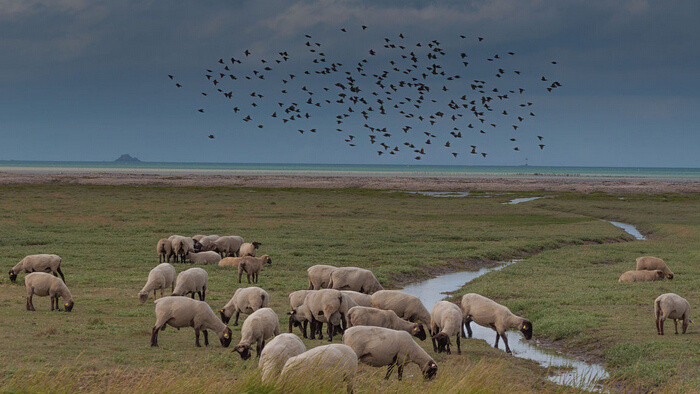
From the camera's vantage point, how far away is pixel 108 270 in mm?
27562

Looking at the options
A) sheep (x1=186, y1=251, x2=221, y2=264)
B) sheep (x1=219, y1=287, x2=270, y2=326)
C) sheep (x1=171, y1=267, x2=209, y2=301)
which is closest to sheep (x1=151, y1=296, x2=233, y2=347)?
sheep (x1=219, y1=287, x2=270, y2=326)

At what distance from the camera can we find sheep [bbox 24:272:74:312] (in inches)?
717

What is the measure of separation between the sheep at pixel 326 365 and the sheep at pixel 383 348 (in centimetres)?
219

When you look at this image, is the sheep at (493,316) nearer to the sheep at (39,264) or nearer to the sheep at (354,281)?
the sheep at (354,281)

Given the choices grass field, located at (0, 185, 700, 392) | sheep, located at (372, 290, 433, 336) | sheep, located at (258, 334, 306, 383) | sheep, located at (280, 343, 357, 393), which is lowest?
grass field, located at (0, 185, 700, 392)

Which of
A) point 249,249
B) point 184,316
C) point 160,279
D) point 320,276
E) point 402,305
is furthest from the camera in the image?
point 249,249

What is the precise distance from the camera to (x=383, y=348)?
12578 mm

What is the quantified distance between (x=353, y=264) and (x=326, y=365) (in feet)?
72.0

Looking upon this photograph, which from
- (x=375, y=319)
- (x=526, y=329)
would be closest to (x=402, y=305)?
(x=375, y=319)

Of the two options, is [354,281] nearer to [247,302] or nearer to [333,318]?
[333,318]

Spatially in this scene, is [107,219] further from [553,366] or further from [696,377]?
[696,377]

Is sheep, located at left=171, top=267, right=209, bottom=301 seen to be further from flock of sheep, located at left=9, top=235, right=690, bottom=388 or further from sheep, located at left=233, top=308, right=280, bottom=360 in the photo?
sheep, located at left=233, top=308, right=280, bottom=360

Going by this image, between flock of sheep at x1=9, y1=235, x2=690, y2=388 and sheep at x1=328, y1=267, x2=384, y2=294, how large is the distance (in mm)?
32

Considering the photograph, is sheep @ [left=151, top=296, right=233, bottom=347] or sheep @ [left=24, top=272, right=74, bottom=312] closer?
sheep @ [left=151, top=296, right=233, bottom=347]
